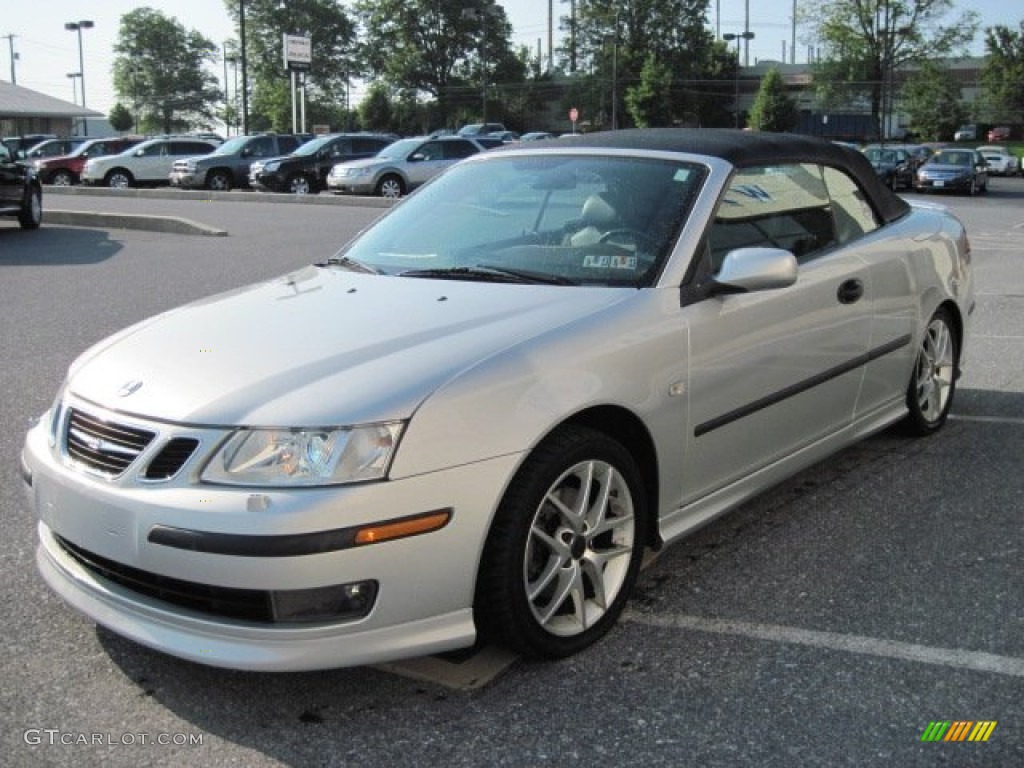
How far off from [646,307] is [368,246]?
143cm

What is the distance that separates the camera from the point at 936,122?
237ft

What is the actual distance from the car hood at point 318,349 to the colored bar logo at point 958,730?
4.97 ft

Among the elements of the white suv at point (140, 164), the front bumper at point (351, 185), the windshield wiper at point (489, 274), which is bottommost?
the windshield wiper at point (489, 274)

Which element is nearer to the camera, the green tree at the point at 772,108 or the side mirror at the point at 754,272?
the side mirror at the point at 754,272

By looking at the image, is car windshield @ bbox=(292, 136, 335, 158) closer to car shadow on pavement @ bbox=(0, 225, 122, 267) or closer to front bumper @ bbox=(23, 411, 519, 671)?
car shadow on pavement @ bbox=(0, 225, 122, 267)

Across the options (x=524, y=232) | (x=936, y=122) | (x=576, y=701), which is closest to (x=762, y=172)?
(x=524, y=232)

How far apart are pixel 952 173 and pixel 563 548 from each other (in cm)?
3197

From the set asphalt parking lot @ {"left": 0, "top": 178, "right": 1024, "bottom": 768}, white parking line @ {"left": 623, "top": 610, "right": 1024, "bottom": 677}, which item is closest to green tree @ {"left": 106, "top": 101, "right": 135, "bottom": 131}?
asphalt parking lot @ {"left": 0, "top": 178, "right": 1024, "bottom": 768}

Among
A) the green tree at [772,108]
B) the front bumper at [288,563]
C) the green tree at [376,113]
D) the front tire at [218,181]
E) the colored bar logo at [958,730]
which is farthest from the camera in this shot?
the green tree at [376,113]

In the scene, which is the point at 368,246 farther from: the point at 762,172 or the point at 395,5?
the point at 395,5

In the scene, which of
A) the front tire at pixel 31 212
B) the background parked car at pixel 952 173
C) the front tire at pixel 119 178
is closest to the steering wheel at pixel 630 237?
the front tire at pixel 31 212

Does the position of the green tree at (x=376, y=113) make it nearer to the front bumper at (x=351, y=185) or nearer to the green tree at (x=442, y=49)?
the green tree at (x=442, y=49)

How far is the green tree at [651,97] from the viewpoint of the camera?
79.9 metres

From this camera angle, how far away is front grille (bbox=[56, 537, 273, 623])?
275 cm
